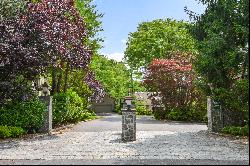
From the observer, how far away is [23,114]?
17953 millimetres

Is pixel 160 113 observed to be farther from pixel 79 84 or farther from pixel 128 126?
pixel 128 126

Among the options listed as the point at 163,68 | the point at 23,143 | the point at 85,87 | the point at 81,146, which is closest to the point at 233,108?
the point at 81,146

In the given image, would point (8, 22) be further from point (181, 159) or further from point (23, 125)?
point (181, 159)

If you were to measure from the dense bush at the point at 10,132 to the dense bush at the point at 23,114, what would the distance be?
1.95ft

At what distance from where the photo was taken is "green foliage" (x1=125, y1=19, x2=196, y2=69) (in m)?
47.1

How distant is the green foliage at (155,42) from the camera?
47.1 m

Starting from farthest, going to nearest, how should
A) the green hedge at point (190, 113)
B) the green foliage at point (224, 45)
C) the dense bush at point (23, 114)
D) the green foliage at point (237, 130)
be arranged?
the green hedge at point (190, 113) < the dense bush at point (23, 114) < the green foliage at point (224, 45) < the green foliage at point (237, 130)

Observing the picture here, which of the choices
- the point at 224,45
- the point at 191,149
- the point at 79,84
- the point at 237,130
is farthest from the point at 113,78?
the point at 191,149

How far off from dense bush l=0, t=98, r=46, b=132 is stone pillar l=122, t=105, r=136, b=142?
14.5ft

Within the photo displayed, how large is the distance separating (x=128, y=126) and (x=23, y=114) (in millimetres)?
4879

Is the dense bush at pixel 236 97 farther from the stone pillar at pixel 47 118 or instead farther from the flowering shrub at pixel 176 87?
the flowering shrub at pixel 176 87

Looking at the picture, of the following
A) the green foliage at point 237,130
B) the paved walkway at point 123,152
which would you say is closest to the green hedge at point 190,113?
the green foliage at point 237,130

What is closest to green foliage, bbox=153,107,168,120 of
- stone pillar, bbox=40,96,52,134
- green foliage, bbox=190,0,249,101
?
green foliage, bbox=190,0,249,101

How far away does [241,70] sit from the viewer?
60.4 feet
